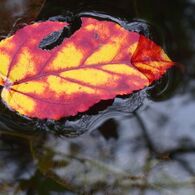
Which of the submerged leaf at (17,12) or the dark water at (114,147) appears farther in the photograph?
the submerged leaf at (17,12)

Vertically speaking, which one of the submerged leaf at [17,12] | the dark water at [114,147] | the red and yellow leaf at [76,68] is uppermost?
the submerged leaf at [17,12]

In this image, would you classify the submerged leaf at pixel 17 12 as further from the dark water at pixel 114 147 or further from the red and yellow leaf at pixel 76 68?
the dark water at pixel 114 147

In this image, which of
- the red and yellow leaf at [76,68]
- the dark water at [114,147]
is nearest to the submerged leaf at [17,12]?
the red and yellow leaf at [76,68]

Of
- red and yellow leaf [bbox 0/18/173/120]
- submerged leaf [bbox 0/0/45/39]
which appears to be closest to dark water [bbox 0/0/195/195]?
red and yellow leaf [bbox 0/18/173/120]

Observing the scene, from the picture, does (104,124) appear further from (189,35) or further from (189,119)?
(189,35)

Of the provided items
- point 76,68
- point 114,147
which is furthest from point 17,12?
point 114,147
